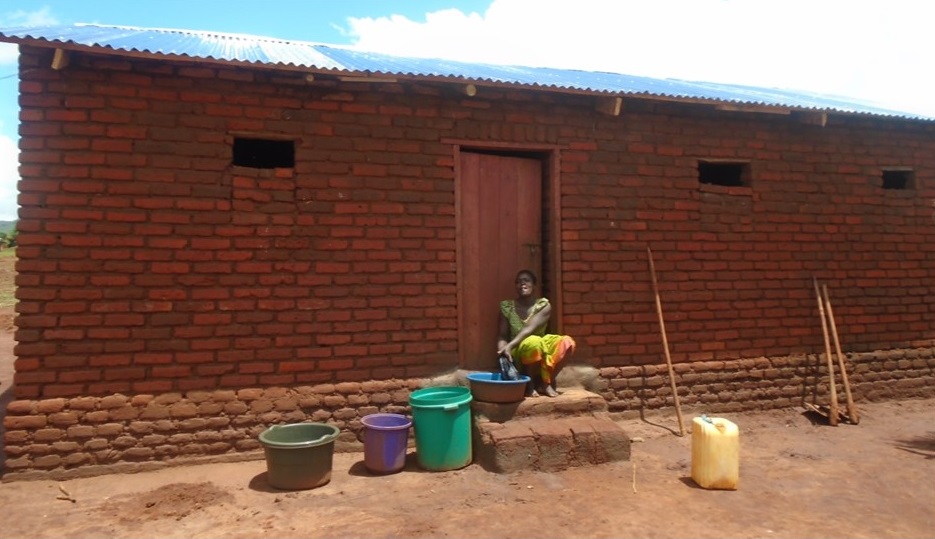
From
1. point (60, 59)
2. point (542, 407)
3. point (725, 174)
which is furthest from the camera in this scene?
point (725, 174)

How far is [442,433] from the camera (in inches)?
182

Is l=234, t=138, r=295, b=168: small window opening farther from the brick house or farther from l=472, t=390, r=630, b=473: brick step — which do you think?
l=472, t=390, r=630, b=473: brick step

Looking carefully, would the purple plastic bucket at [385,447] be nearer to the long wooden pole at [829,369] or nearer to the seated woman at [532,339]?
the seated woman at [532,339]

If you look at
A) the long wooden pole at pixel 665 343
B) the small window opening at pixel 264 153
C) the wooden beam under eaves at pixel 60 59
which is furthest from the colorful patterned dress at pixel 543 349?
the wooden beam under eaves at pixel 60 59

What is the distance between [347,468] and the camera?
4.73 meters

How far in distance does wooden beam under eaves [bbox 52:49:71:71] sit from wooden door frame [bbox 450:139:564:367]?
295cm

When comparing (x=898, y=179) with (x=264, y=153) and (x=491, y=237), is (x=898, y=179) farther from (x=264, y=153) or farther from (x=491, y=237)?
(x=264, y=153)

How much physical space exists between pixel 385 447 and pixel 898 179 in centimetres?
641

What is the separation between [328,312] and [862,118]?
5.77 m

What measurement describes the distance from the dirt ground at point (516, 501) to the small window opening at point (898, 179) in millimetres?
3182

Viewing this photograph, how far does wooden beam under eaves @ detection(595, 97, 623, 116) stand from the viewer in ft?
18.2

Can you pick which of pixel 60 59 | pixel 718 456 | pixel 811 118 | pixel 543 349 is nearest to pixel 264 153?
pixel 60 59

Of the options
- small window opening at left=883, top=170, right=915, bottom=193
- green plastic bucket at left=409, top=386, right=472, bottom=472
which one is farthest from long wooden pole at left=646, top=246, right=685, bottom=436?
small window opening at left=883, top=170, right=915, bottom=193

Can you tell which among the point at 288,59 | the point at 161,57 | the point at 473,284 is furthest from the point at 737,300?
the point at 161,57
